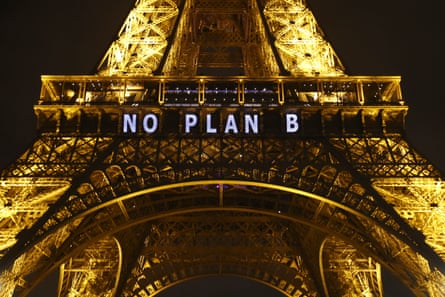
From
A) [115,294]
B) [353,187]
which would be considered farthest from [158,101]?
[115,294]

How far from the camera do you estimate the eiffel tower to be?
1650 cm

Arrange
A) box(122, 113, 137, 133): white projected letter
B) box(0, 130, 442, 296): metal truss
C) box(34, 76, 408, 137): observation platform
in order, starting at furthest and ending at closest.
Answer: box(34, 76, 408, 137): observation platform
box(122, 113, 137, 133): white projected letter
box(0, 130, 442, 296): metal truss

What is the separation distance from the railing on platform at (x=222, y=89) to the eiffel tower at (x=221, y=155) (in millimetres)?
45

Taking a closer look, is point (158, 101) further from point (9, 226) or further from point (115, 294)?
point (115, 294)

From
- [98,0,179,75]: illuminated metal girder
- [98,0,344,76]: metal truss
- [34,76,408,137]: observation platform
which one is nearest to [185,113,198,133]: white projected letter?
[34,76,408,137]: observation platform

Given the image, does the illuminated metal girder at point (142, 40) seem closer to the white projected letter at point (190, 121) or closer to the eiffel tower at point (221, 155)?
the eiffel tower at point (221, 155)

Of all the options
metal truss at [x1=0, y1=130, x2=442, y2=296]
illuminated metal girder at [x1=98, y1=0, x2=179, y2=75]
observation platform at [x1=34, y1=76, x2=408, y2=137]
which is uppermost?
illuminated metal girder at [x1=98, y1=0, x2=179, y2=75]

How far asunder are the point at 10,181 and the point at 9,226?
1668 mm

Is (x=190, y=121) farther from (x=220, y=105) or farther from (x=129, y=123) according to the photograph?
(x=129, y=123)

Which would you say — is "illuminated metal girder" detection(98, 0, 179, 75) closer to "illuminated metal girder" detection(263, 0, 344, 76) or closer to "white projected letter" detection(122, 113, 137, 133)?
"white projected letter" detection(122, 113, 137, 133)

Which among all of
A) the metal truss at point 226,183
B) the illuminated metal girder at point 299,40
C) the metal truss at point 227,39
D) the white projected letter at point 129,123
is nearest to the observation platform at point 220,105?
the white projected letter at point 129,123

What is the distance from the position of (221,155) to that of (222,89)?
2.98m

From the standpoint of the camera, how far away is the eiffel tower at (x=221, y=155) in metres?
16.5

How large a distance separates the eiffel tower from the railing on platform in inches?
1.8
